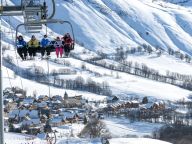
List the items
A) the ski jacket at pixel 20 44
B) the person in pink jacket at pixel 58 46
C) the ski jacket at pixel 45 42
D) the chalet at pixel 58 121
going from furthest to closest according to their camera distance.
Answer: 1. the chalet at pixel 58 121
2. the person in pink jacket at pixel 58 46
3. the ski jacket at pixel 45 42
4. the ski jacket at pixel 20 44

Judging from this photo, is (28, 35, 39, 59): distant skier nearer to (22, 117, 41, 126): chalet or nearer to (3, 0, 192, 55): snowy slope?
(22, 117, 41, 126): chalet

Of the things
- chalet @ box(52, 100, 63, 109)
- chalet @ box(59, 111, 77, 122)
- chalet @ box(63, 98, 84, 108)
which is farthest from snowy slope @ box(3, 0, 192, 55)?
→ chalet @ box(59, 111, 77, 122)

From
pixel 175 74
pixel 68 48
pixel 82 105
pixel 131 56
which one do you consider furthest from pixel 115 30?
pixel 68 48

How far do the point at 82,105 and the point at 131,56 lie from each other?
60.2m

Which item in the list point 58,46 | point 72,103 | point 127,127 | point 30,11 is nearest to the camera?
point 30,11

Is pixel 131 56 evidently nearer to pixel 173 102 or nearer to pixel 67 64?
pixel 67 64

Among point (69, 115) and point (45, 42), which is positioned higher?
point (45, 42)

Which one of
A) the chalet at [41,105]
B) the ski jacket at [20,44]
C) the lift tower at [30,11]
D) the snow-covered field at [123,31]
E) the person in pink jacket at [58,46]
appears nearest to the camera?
the lift tower at [30,11]

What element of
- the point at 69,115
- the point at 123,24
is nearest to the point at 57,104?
the point at 69,115

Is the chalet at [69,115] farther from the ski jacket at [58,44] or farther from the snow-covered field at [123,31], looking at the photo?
the ski jacket at [58,44]

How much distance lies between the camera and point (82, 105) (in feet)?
196

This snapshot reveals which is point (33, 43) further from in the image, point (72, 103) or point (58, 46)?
point (72, 103)

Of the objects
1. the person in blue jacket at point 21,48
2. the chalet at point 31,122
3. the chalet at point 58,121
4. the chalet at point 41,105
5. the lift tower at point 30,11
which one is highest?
the lift tower at point 30,11

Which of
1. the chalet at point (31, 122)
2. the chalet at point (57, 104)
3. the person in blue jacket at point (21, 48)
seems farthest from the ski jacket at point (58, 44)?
the chalet at point (57, 104)
